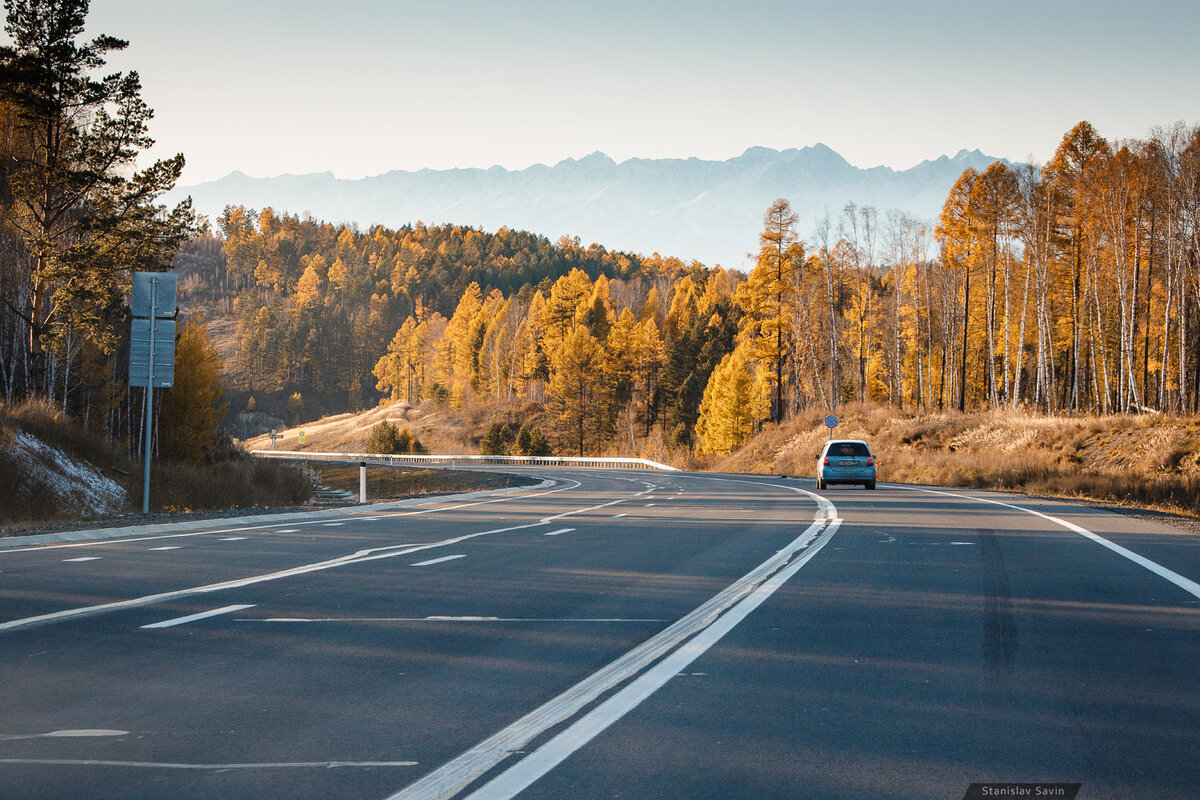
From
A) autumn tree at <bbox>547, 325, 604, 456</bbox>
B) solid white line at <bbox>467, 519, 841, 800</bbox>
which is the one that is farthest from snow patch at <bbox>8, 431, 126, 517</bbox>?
autumn tree at <bbox>547, 325, 604, 456</bbox>

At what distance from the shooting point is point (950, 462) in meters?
43.3

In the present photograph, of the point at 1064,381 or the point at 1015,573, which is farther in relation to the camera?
the point at 1064,381

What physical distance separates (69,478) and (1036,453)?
33.3 metres

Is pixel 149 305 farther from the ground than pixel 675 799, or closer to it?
farther from the ground

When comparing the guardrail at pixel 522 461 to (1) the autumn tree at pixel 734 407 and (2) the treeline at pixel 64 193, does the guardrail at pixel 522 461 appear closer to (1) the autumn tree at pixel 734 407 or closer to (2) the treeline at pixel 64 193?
(1) the autumn tree at pixel 734 407

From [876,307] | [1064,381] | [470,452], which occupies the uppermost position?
[876,307]

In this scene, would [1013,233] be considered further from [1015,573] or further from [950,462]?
[1015,573]

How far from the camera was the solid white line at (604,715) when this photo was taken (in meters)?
4.31

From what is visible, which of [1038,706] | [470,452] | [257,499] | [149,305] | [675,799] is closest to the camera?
[675,799]

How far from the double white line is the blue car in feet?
78.6

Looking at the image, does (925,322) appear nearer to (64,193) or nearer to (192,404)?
(192,404)

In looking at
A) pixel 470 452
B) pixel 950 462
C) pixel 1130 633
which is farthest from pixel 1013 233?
pixel 470 452

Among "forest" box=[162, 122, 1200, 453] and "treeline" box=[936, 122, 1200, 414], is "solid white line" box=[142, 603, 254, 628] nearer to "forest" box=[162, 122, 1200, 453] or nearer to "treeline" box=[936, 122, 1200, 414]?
"treeline" box=[936, 122, 1200, 414]

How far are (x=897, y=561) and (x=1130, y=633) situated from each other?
15.5 feet
